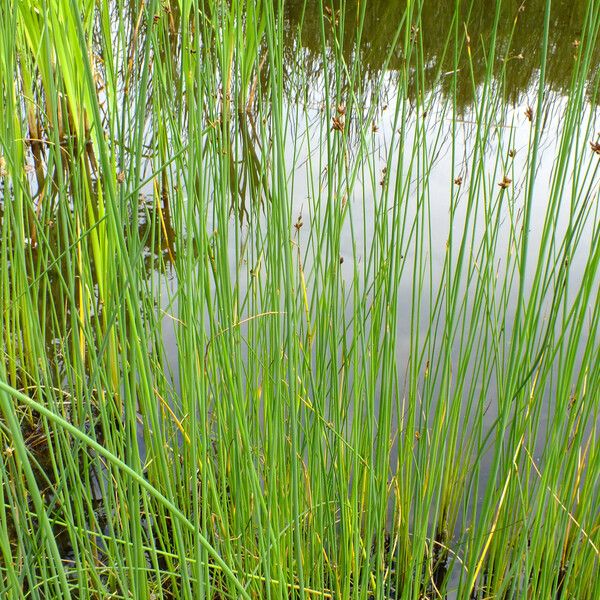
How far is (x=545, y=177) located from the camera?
3.09 metres

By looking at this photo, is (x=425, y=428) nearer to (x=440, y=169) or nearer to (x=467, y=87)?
(x=440, y=169)

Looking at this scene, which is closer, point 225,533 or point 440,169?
point 225,533

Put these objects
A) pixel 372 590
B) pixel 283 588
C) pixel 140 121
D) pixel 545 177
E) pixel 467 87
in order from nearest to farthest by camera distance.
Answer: pixel 140 121, pixel 283 588, pixel 372 590, pixel 545 177, pixel 467 87

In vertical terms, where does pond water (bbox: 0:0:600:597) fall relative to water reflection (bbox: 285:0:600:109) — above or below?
below

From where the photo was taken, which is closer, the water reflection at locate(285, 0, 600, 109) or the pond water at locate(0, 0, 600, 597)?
the pond water at locate(0, 0, 600, 597)

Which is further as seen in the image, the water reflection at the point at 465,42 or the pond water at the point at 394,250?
the water reflection at the point at 465,42

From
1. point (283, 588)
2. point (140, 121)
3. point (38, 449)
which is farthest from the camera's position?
point (38, 449)

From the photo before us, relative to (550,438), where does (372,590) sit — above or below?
below

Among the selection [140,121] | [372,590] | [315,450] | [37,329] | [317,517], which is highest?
[140,121]

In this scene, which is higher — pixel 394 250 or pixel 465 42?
pixel 465 42

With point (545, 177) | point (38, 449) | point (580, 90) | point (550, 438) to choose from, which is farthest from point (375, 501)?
point (545, 177)

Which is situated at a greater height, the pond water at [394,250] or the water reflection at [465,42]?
the water reflection at [465,42]

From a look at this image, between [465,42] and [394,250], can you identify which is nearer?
[394,250]

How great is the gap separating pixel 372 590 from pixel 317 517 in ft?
0.97
